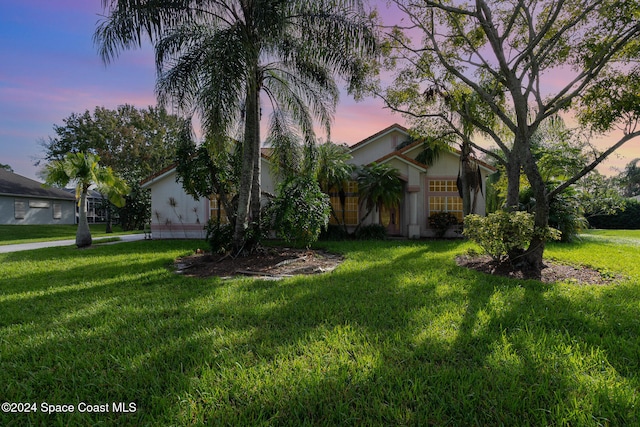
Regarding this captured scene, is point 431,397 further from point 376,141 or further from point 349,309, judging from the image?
point 376,141

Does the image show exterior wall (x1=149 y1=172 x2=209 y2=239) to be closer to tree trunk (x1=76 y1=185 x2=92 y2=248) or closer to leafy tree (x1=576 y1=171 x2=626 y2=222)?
tree trunk (x1=76 y1=185 x2=92 y2=248)

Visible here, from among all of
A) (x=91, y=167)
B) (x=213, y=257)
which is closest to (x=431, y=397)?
(x=213, y=257)

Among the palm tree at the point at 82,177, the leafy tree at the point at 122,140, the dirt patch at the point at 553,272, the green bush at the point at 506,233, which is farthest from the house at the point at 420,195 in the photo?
the leafy tree at the point at 122,140

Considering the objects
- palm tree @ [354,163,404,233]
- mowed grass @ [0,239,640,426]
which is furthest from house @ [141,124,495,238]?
mowed grass @ [0,239,640,426]

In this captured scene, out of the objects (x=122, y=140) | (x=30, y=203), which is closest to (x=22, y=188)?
(x=30, y=203)

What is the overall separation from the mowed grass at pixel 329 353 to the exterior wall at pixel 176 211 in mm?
9781

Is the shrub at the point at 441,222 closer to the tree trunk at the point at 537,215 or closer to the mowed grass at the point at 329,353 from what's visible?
the tree trunk at the point at 537,215

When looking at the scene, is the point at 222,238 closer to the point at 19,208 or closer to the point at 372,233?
the point at 372,233

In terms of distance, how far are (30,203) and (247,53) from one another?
3272 centimetres

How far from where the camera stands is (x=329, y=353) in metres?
3.14

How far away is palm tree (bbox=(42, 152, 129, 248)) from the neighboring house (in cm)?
1624

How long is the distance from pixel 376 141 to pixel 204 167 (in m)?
12.1

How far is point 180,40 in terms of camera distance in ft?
26.2

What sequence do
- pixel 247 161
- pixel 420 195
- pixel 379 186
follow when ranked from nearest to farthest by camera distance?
pixel 247 161 → pixel 379 186 → pixel 420 195
